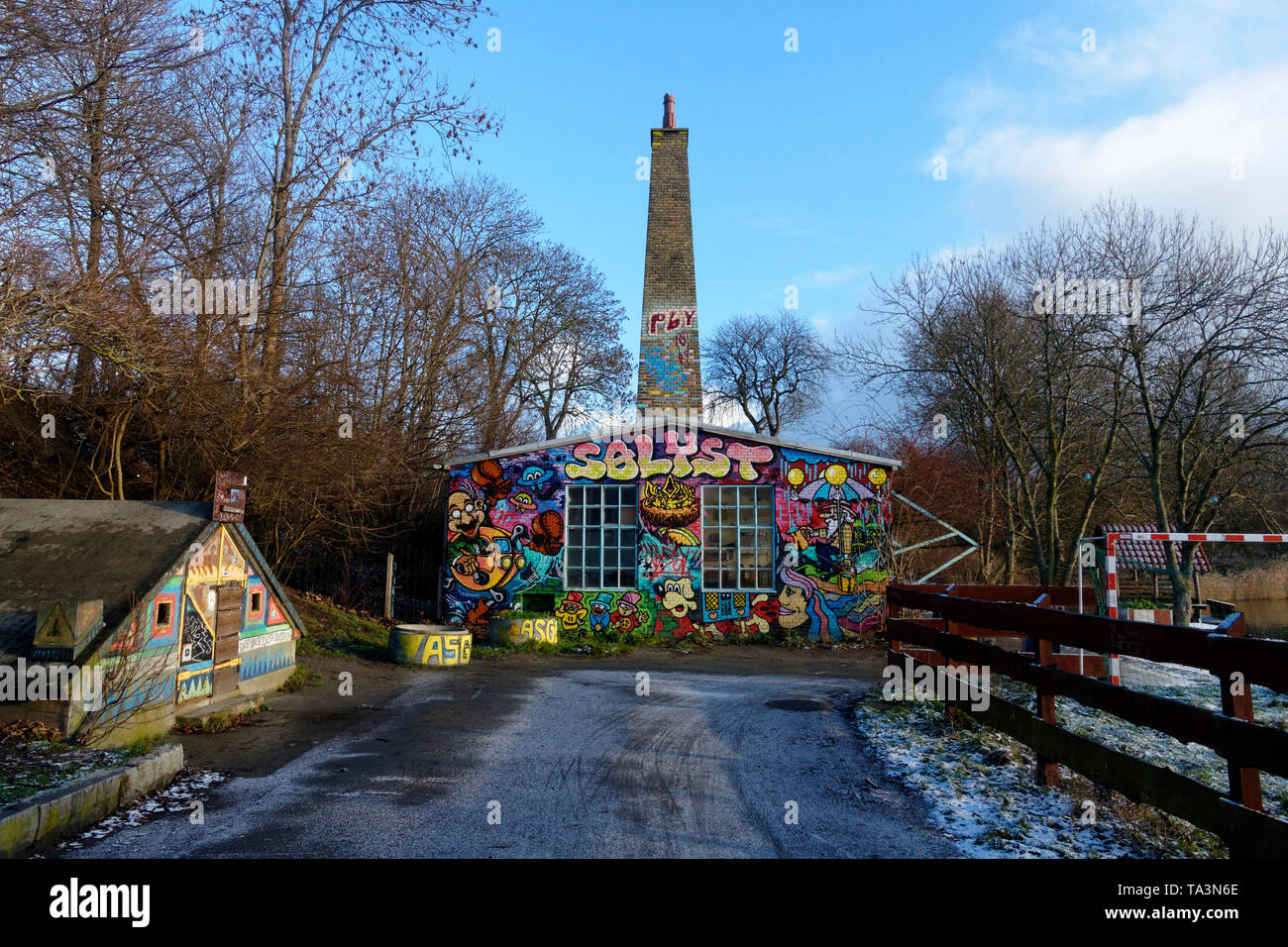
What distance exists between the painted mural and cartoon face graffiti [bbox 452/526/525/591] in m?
0.02

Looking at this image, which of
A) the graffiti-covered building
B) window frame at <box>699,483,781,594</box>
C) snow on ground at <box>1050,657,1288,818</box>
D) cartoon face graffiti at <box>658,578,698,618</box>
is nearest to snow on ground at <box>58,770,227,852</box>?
snow on ground at <box>1050,657,1288,818</box>

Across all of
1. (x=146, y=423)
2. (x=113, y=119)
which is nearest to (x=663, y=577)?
(x=146, y=423)

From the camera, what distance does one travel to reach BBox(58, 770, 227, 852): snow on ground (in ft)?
15.9

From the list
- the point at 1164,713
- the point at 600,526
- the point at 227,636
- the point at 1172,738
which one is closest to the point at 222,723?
the point at 227,636

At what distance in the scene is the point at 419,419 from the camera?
2059 centimetres

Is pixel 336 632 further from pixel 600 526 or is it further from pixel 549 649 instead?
pixel 600 526

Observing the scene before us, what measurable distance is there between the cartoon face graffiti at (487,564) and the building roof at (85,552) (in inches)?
303

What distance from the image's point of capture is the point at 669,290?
21.6 meters

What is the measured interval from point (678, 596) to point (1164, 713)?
12112 millimetres

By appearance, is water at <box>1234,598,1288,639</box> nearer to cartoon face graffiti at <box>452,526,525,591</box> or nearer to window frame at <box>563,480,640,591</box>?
→ window frame at <box>563,480,640,591</box>

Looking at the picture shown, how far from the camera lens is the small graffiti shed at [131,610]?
636cm

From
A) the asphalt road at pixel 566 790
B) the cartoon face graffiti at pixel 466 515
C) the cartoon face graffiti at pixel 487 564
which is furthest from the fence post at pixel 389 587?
the asphalt road at pixel 566 790

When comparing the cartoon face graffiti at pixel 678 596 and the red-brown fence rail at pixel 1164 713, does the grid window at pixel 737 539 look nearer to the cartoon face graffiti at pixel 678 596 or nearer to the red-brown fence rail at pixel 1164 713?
the cartoon face graffiti at pixel 678 596
